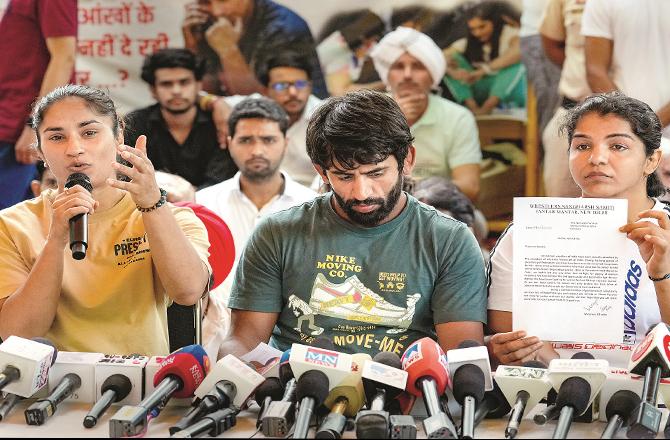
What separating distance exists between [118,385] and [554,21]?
3637 mm

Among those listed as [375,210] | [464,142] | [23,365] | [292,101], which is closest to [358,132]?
[375,210]

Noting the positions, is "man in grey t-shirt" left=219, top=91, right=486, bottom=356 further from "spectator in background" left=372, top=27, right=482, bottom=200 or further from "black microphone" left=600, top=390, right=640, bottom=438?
"spectator in background" left=372, top=27, right=482, bottom=200

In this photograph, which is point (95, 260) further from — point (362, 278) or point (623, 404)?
point (623, 404)

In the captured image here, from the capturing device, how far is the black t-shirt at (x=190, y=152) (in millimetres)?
5137

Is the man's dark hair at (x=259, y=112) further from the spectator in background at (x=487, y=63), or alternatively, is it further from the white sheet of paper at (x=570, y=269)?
the white sheet of paper at (x=570, y=269)

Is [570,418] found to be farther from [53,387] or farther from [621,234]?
[53,387]

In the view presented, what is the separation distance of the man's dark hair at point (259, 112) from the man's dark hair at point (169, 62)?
49cm

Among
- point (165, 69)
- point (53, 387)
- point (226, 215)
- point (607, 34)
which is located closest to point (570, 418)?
point (53, 387)

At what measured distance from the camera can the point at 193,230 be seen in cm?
260

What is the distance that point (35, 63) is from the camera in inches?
202

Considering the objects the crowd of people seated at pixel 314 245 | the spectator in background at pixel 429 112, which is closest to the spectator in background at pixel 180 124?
the spectator in background at pixel 429 112

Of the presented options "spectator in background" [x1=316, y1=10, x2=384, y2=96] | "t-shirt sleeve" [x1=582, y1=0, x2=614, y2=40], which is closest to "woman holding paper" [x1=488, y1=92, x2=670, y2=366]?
"t-shirt sleeve" [x1=582, y1=0, x2=614, y2=40]

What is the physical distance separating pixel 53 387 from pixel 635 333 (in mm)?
1469

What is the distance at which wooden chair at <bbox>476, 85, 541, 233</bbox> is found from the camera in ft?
16.1
